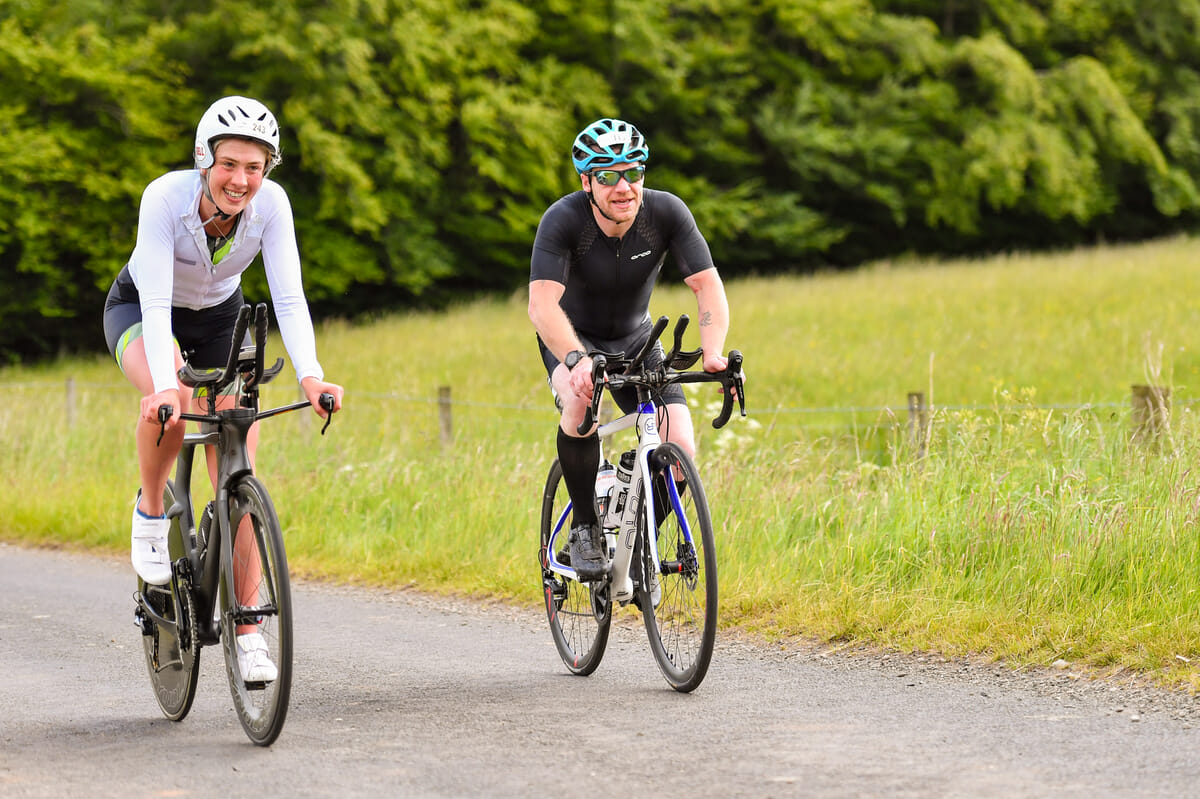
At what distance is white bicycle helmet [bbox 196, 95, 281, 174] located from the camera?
482 centimetres

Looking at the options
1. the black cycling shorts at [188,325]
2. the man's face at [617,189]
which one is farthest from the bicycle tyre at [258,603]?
the man's face at [617,189]

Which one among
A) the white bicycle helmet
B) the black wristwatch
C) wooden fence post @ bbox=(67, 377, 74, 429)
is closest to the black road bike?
the white bicycle helmet

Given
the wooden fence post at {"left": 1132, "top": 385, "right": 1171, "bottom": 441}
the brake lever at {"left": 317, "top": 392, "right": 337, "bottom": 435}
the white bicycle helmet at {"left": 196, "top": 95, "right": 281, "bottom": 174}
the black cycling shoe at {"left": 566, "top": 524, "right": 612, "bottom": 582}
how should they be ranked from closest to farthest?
the brake lever at {"left": 317, "top": 392, "right": 337, "bottom": 435} < the white bicycle helmet at {"left": 196, "top": 95, "right": 281, "bottom": 174} < the black cycling shoe at {"left": 566, "top": 524, "right": 612, "bottom": 582} < the wooden fence post at {"left": 1132, "top": 385, "right": 1171, "bottom": 441}

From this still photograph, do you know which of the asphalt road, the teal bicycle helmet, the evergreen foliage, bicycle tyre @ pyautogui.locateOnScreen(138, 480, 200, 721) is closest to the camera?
the asphalt road

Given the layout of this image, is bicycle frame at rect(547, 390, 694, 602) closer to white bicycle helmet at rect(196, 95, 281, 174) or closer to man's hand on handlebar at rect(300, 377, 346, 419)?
man's hand on handlebar at rect(300, 377, 346, 419)

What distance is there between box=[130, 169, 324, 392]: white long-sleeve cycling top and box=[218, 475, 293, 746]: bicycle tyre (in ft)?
1.62

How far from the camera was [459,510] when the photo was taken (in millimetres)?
9414

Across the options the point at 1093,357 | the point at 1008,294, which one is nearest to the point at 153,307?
the point at 1093,357

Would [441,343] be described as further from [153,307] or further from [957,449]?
[153,307]

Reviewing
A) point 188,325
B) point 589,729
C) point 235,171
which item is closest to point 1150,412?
point 589,729

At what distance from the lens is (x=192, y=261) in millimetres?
5152

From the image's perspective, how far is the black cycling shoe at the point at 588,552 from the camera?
5770 millimetres

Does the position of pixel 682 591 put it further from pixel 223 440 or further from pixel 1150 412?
pixel 1150 412

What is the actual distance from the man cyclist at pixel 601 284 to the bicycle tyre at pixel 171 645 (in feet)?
5.11
